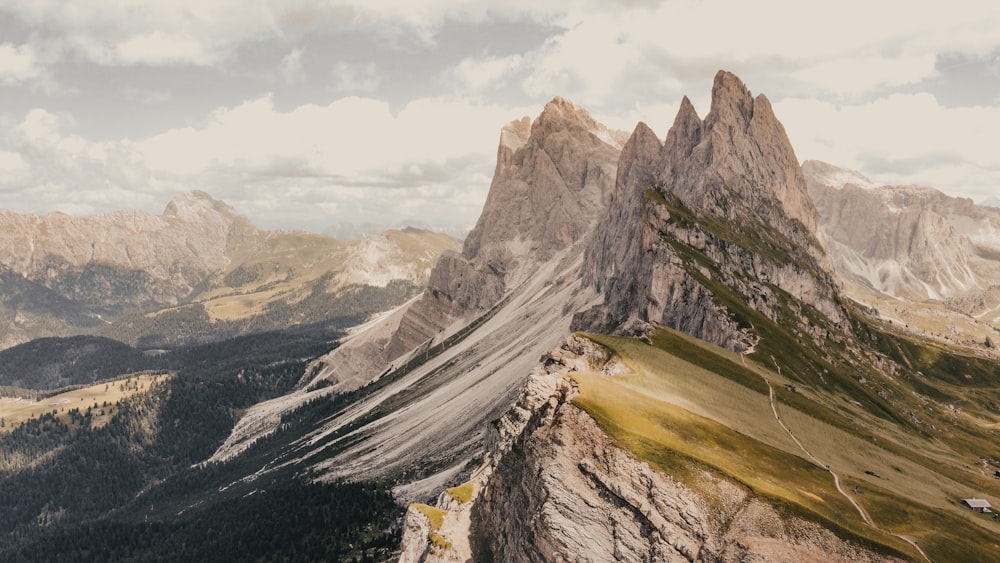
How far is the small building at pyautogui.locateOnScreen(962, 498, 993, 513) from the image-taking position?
82.2 metres

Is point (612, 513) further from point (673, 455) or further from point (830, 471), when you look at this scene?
point (830, 471)

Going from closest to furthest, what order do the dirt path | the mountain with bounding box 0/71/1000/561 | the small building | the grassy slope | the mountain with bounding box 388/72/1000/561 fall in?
the mountain with bounding box 388/72/1000/561, the mountain with bounding box 0/71/1000/561, the dirt path, the grassy slope, the small building

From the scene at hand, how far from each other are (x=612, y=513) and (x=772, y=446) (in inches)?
1297

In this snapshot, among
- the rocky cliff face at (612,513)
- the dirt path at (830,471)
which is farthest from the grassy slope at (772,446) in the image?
the rocky cliff face at (612,513)

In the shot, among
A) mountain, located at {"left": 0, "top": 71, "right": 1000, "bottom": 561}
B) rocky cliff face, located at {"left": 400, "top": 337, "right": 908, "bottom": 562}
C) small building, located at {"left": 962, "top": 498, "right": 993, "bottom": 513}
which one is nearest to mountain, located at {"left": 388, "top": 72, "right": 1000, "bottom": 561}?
rocky cliff face, located at {"left": 400, "top": 337, "right": 908, "bottom": 562}

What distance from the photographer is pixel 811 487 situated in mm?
63906

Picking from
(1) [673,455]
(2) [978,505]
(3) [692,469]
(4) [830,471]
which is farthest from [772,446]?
(2) [978,505]

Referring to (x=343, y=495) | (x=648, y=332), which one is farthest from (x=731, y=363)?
(x=343, y=495)

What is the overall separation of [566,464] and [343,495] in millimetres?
127691

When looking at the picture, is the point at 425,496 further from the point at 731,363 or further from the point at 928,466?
the point at 928,466

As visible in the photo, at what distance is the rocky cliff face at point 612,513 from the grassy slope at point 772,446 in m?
2.16

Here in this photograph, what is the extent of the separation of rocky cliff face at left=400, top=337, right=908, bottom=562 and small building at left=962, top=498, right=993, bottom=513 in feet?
161

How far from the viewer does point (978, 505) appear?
82.4 meters

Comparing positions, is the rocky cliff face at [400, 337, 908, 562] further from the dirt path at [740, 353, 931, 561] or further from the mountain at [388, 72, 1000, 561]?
the dirt path at [740, 353, 931, 561]
